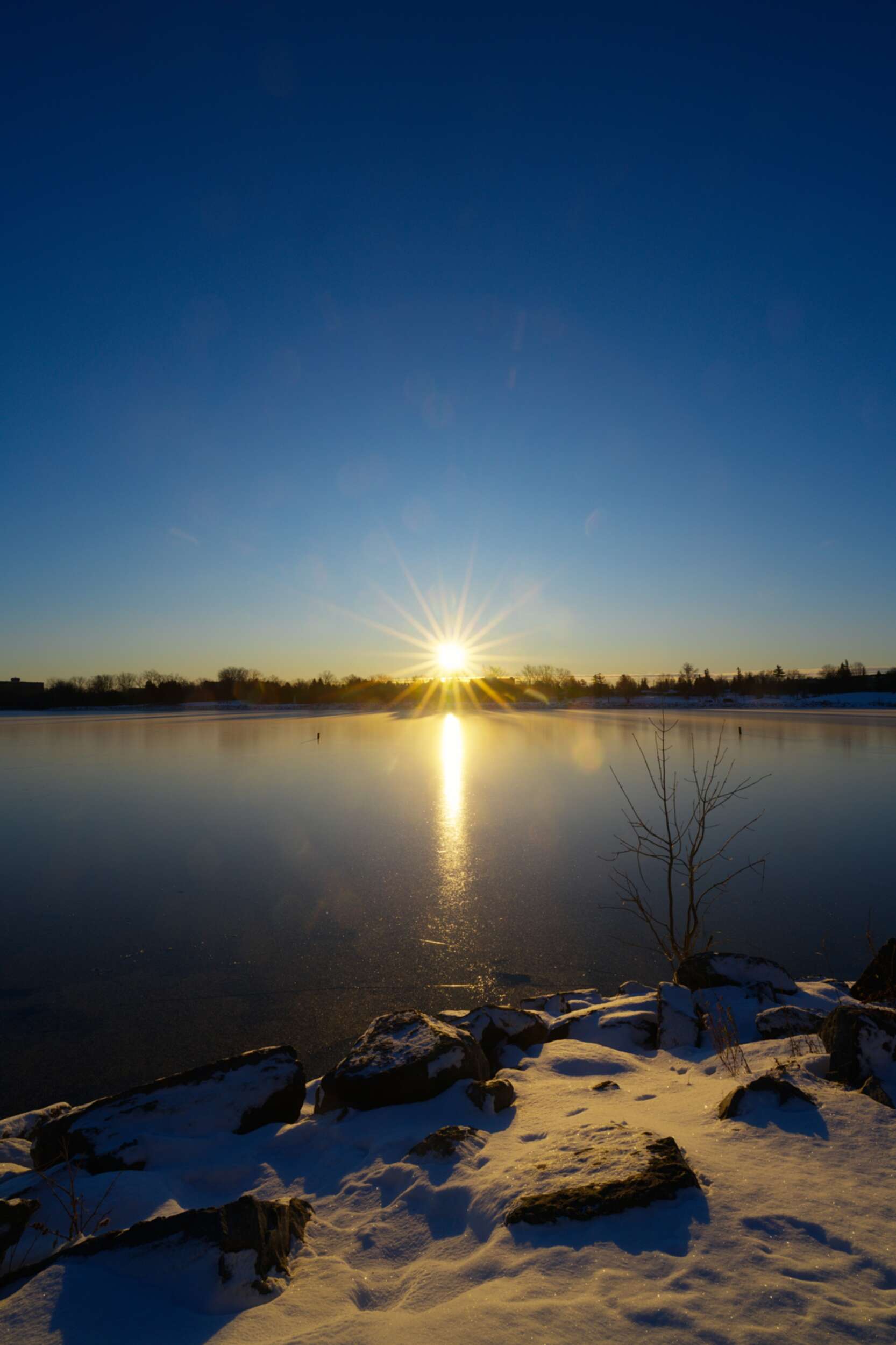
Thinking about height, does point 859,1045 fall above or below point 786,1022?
above

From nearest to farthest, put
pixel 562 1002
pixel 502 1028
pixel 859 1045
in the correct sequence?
pixel 859 1045
pixel 502 1028
pixel 562 1002

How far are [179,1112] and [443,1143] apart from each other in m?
1.42

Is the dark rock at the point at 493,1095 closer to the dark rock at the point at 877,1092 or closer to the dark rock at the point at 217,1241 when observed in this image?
the dark rock at the point at 217,1241

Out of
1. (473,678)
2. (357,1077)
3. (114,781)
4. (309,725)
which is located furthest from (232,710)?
(357,1077)

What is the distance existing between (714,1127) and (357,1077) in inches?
73.7

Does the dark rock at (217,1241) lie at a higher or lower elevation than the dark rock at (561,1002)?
higher

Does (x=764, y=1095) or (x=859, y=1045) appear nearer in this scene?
(x=764, y=1095)

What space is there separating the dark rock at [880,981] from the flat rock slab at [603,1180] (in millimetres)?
3006

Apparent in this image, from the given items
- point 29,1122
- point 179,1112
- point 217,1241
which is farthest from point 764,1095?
point 29,1122

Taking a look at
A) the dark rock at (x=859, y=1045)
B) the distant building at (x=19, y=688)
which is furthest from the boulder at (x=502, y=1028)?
the distant building at (x=19, y=688)

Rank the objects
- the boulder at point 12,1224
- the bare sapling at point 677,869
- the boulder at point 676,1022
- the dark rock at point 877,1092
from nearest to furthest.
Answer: the boulder at point 12,1224 < the dark rock at point 877,1092 < the boulder at point 676,1022 < the bare sapling at point 677,869

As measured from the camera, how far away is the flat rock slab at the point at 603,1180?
8.16ft

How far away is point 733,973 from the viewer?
5.41 m

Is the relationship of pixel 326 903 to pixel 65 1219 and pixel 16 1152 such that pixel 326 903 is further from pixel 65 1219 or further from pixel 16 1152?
pixel 65 1219
